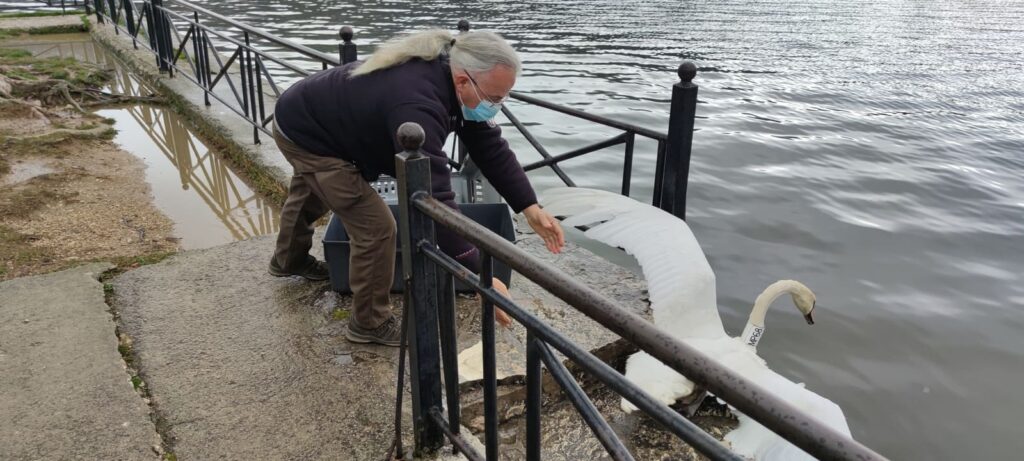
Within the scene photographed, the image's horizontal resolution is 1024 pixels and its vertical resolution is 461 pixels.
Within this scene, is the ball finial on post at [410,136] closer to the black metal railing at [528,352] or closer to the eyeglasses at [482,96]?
the black metal railing at [528,352]

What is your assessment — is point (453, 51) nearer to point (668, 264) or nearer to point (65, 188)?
point (668, 264)

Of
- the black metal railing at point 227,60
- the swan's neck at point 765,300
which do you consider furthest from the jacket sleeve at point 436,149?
the black metal railing at point 227,60

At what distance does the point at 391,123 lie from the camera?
2443mm

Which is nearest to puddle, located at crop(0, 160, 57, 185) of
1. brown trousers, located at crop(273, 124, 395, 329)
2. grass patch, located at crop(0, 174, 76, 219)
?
grass patch, located at crop(0, 174, 76, 219)

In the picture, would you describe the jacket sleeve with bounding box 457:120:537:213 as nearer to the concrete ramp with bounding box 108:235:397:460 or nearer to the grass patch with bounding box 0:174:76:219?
the concrete ramp with bounding box 108:235:397:460

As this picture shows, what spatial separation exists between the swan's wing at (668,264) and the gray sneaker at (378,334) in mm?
1220

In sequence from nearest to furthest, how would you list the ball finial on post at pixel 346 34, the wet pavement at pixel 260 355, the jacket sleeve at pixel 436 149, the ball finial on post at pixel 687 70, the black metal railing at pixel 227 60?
the jacket sleeve at pixel 436 149, the wet pavement at pixel 260 355, the ball finial on post at pixel 687 70, the ball finial on post at pixel 346 34, the black metal railing at pixel 227 60

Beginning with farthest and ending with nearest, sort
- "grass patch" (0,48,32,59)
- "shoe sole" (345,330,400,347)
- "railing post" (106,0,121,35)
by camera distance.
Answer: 1. "railing post" (106,0,121,35)
2. "grass patch" (0,48,32,59)
3. "shoe sole" (345,330,400,347)

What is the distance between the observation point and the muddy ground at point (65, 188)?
166 inches

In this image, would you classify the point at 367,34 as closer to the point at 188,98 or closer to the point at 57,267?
the point at 188,98

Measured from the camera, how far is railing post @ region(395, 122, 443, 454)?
1.99 metres

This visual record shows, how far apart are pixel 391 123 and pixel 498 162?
59cm

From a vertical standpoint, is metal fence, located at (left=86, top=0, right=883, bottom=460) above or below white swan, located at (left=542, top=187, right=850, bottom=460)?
above

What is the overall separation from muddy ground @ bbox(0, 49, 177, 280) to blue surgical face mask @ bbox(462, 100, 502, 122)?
2.33 m
